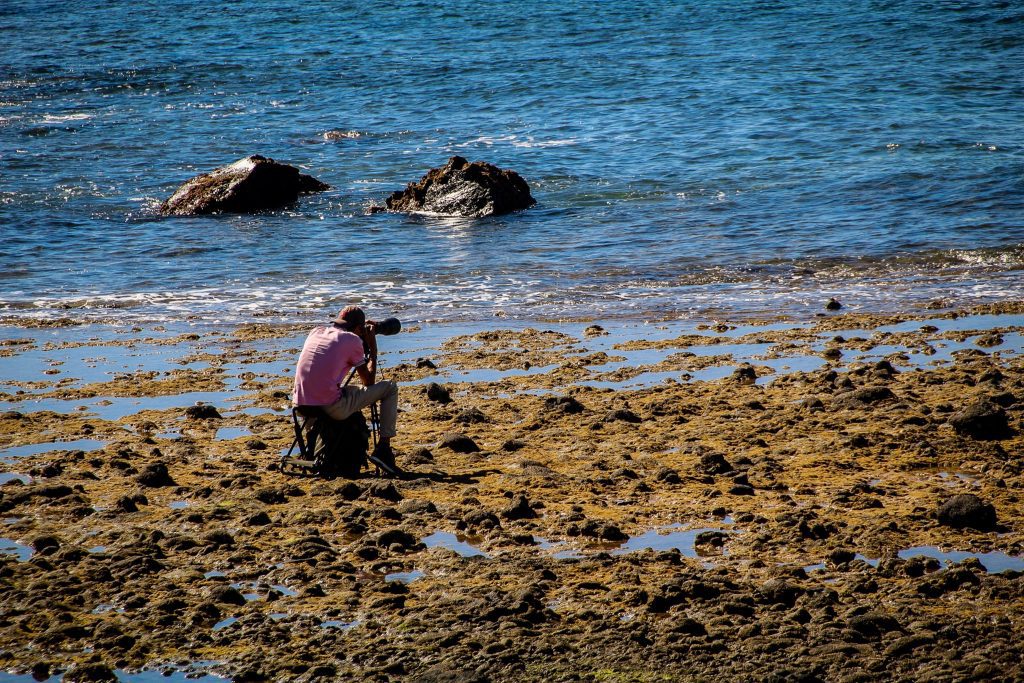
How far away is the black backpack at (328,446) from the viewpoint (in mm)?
8273

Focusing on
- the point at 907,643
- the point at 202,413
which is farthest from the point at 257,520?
the point at 907,643

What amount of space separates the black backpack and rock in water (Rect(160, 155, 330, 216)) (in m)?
13.8

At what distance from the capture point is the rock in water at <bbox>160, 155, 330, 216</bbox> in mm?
21391

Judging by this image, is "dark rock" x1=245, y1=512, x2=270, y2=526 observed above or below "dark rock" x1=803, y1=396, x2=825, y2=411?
above

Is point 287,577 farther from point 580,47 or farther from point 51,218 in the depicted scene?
point 580,47

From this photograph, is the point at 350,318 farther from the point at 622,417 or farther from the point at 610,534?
the point at 610,534

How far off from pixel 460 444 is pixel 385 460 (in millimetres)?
703

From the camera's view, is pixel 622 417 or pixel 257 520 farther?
pixel 622 417

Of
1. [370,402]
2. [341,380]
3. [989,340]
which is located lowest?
[989,340]

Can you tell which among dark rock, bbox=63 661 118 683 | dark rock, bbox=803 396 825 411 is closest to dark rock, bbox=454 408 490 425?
dark rock, bbox=803 396 825 411

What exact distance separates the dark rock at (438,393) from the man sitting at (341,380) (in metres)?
1.50

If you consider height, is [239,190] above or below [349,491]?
above

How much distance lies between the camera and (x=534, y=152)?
25.1m

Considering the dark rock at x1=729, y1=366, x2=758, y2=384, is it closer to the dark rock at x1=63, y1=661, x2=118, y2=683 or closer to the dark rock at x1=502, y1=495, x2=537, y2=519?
the dark rock at x1=502, y1=495, x2=537, y2=519
